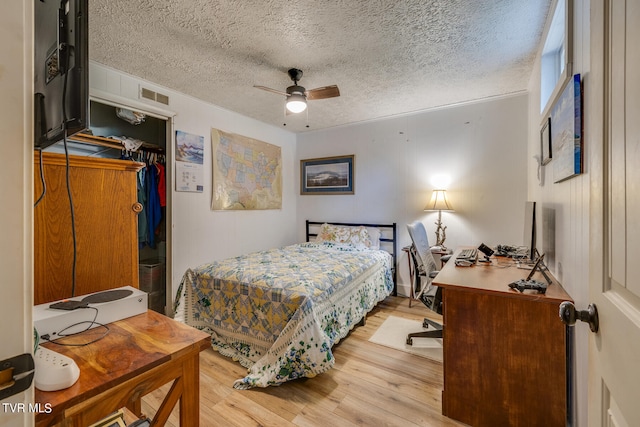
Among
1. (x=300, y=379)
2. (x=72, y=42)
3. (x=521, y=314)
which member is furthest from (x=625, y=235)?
(x=300, y=379)

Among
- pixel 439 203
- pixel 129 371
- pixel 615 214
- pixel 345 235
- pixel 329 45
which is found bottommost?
pixel 129 371

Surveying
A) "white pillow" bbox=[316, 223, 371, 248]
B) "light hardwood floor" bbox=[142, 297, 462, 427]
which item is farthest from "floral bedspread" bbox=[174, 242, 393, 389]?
"white pillow" bbox=[316, 223, 371, 248]

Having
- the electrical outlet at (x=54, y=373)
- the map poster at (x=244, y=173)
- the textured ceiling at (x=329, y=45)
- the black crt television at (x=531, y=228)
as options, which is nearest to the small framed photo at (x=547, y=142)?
the black crt television at (x=531, y=228)

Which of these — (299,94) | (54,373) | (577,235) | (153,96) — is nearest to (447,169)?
(299,94)

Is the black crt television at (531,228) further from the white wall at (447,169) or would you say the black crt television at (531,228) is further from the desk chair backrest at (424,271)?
the white wall at (447,169)

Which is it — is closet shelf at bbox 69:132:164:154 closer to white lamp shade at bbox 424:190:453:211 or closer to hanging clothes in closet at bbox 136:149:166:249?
hanging clothes in closet at bbox 136:149:166:249

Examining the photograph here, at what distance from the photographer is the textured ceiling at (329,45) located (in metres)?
1.84

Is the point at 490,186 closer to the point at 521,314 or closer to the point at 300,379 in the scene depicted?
the point at 521,314

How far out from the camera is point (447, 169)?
3.62 meters

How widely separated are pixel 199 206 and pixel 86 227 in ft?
7.35

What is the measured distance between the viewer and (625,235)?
56 centimetres

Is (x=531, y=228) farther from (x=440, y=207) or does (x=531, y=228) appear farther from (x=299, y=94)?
(x=299, y=94)

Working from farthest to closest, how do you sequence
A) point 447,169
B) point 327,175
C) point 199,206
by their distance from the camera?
point 327,175, point 447,169, point 199,206

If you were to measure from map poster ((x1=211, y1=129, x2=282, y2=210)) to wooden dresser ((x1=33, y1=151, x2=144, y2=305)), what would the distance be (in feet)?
7.34
